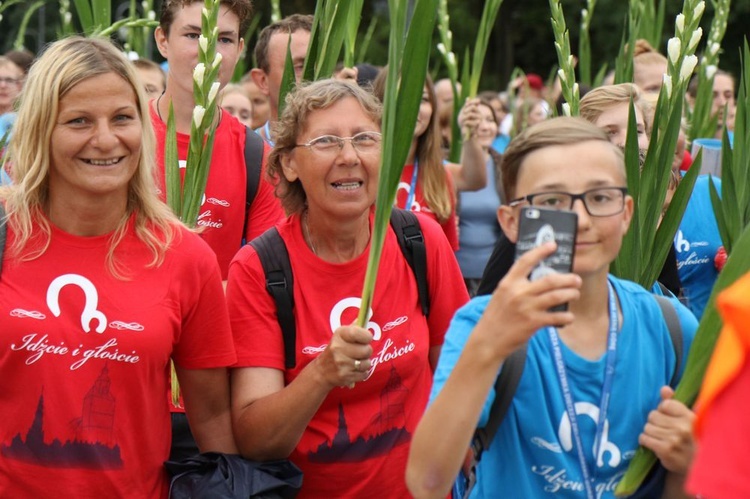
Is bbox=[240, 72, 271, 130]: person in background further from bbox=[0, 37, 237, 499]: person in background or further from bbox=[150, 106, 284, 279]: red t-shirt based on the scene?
bbox=[0, 37, 237, 499]: person in background

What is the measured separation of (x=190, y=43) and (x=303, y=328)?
58.0 inches

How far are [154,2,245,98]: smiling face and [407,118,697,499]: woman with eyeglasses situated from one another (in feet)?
6.13

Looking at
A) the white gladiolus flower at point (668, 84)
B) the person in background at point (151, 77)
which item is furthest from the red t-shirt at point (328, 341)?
the person in background at point (151, 77)

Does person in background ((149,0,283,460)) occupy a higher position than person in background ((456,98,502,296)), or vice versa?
person in background ((149,0,283,460))

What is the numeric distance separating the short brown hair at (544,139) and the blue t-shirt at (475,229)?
4.32m

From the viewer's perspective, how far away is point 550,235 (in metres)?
1.72

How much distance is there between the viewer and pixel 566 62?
330cm

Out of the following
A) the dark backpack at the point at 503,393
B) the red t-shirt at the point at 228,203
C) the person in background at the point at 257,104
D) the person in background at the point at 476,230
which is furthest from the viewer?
the person in background at the point at 257,104

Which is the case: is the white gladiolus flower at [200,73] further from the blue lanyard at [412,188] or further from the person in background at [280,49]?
the blue lanyard at [412,188]

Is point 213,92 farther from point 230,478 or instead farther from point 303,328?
point 230,478

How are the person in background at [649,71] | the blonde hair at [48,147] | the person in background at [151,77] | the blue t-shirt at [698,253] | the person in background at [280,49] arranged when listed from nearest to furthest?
the blonde hair at [48,147] < the blue t-shirt at [698,253] < the person in background at [280,49] < the person in background at [649,71] < the person in background at [151,77]

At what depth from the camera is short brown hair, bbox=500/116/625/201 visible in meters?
1.99

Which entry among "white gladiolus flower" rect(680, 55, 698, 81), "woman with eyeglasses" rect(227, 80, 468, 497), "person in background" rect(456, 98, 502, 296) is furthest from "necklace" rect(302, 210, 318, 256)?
"person in background" rect(456, 98, 502, 296)

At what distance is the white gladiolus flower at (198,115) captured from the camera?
117 inches
